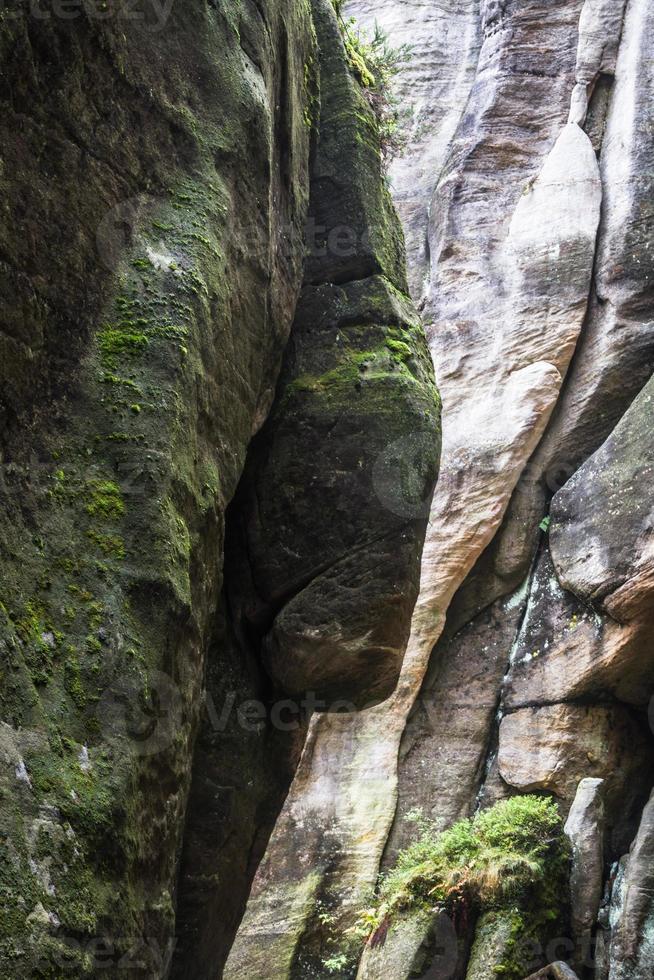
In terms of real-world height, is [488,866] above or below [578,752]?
below

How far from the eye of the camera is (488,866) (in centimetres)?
1023

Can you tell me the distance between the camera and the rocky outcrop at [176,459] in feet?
11.5

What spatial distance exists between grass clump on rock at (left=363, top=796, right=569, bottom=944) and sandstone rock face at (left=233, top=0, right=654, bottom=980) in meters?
0.41

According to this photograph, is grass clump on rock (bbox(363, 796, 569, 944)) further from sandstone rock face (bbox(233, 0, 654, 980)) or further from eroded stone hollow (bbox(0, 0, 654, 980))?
sandstone rock face (bbox(233, 0, 654, 980))

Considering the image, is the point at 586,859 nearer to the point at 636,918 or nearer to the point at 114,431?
the point at 636,918

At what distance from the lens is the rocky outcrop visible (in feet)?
11.5

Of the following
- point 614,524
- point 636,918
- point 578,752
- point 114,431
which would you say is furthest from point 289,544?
point 578,752

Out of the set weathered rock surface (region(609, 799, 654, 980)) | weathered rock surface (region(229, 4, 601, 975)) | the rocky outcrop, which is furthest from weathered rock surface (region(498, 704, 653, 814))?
the rocky outcrop

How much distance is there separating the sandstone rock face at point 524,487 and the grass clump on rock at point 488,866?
41cm

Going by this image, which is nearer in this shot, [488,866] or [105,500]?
[105,500]

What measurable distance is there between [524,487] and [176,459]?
967cm

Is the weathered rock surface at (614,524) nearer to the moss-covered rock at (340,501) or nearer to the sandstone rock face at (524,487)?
the sandstone rock face at (524,487)

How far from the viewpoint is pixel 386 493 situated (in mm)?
6004

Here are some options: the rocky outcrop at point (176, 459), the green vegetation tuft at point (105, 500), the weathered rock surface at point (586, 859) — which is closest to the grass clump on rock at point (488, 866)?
the weathered rock surface at point (586, 859)
